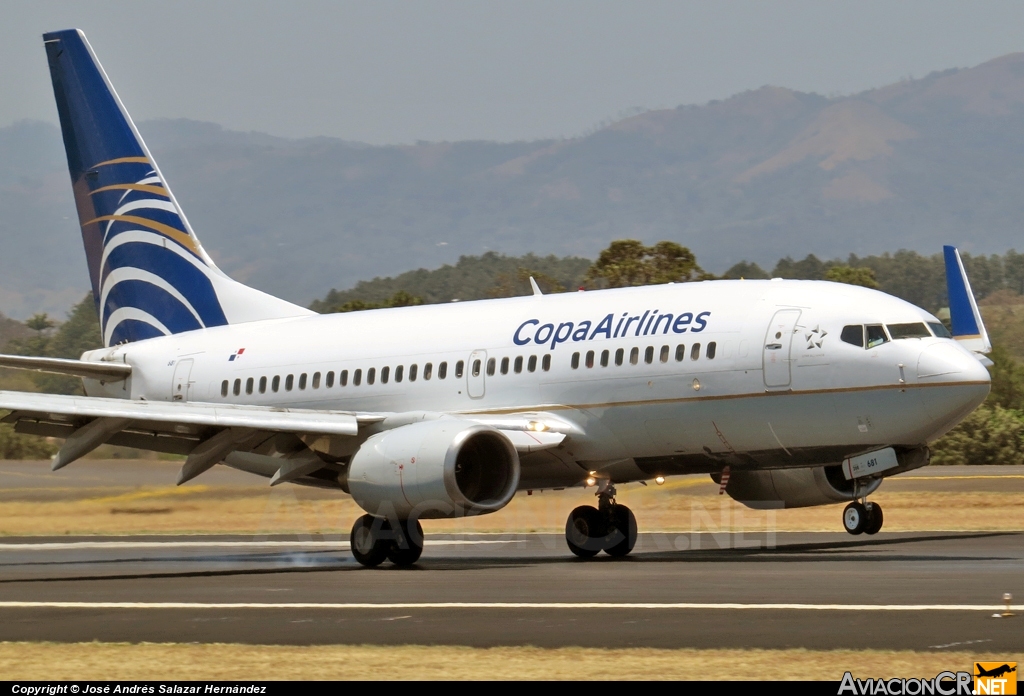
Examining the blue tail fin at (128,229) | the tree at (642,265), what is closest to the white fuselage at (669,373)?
the blue tail fin at (128,229)

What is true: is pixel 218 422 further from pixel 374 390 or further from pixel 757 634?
pixel 757 634

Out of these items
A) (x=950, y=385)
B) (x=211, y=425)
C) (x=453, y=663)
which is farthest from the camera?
(x=211, y=425)

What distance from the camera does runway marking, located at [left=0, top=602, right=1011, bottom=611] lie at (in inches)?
647

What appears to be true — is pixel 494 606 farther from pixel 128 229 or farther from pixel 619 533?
pixel 128 229

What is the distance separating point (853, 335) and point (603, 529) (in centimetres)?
574

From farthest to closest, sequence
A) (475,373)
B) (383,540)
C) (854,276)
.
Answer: (854,276) < (475,373) < (383,540)

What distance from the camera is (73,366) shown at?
29828mm

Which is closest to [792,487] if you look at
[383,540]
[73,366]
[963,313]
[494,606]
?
[383,540]

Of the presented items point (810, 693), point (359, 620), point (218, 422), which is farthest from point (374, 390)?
point (810, 693)

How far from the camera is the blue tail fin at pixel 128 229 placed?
3234 cm

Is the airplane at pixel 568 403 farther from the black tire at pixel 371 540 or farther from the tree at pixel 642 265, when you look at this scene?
the tree at pixel 642 265

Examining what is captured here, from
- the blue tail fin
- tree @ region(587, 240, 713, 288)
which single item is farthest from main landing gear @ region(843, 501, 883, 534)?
tree @ region(587, 240, 713, 288)

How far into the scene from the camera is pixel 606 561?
25.8 metres

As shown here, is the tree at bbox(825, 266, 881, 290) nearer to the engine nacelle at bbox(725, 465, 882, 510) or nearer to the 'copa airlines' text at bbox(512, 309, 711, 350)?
the engine nacelle at bbox(725, 465, 882, 510)
